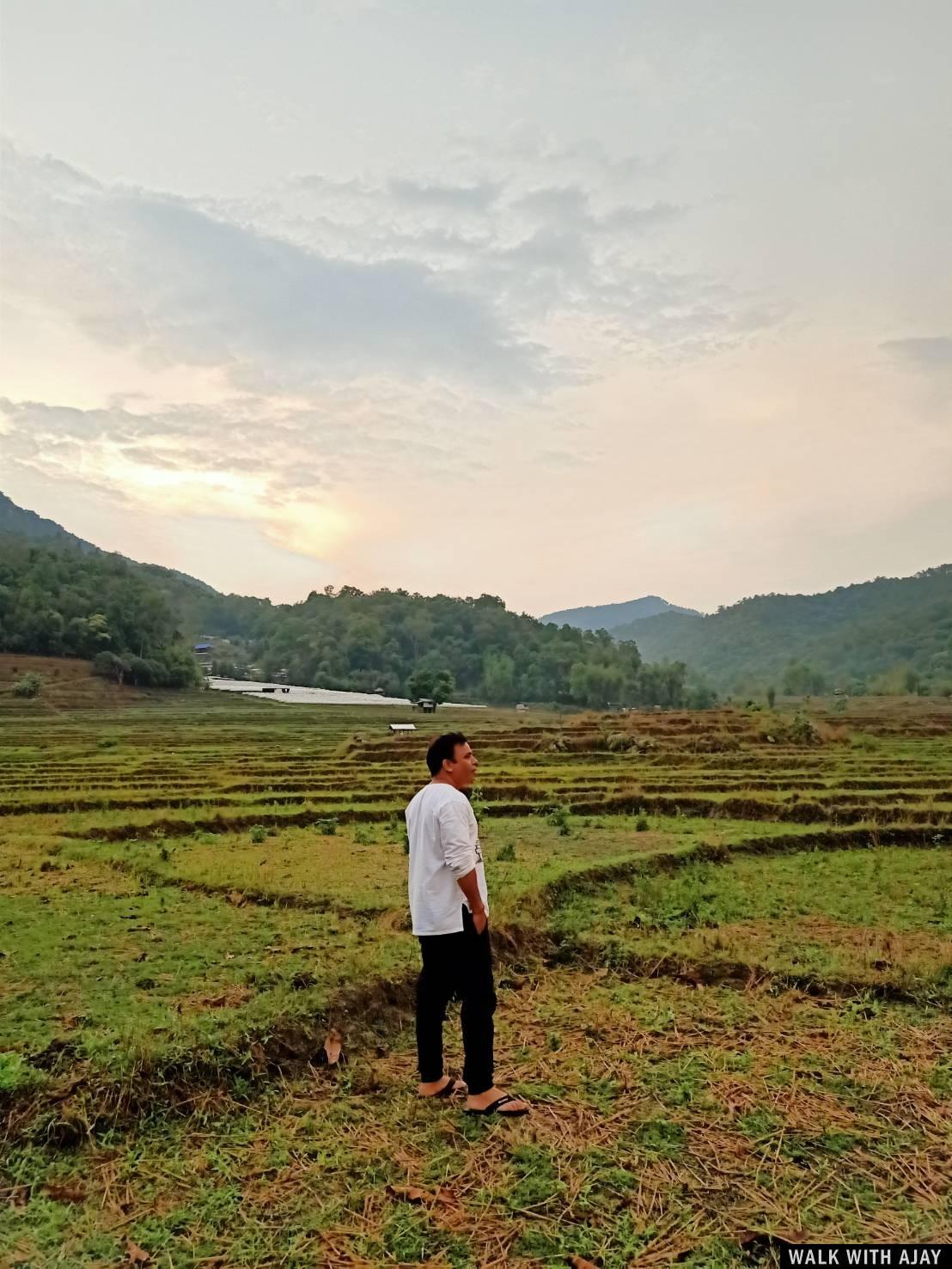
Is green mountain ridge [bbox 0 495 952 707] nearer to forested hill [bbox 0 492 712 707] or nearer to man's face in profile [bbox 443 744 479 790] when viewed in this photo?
forested hill [bbox 0 492 712 707]

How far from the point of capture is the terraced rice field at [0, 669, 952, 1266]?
4.00 meters

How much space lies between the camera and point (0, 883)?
1072 centimetres

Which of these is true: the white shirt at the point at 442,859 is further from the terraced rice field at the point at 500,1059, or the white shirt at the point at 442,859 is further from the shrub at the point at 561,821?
the shrub at the point at 561,821

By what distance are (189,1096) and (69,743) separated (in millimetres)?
44231

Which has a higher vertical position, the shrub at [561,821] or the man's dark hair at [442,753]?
the man's dark hair at [442,753]

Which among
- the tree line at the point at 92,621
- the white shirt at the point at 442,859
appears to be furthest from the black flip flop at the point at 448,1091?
the tree line at the point at 92,621

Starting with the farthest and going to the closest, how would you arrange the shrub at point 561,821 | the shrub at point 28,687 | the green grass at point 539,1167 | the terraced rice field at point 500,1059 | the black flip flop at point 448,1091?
the shrub at point 28,687 → the shrub at point 561,821 → the black flip flop at point 448,1091 → the terraced rice field at point 500,1059 → the green grass at point 539,1167

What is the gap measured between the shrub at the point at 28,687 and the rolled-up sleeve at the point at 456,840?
8193 centimetres

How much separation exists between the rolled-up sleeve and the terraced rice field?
1493 mm

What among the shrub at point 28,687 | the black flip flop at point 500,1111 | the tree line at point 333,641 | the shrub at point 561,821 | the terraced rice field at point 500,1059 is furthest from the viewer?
the tree line at point 333,641

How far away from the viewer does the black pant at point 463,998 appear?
5.05m

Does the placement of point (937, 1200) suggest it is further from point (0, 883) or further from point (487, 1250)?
point (0, 883)

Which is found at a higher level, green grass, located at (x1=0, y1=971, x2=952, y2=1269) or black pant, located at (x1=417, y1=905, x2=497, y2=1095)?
black pant, located at (x1=417, y1=905, x2=497, y2=1095)

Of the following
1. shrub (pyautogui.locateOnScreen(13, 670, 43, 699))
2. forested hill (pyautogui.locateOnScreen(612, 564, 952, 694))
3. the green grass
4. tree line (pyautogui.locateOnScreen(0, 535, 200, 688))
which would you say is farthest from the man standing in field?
forested hill (pyautogui.locateOnScreen(612, 564, 952, 694))
